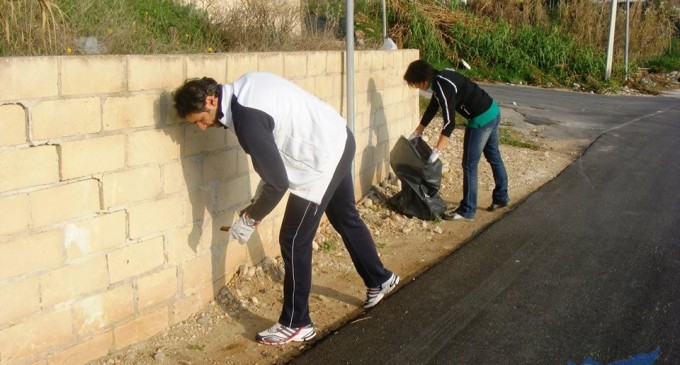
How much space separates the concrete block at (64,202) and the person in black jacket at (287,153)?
0.64m

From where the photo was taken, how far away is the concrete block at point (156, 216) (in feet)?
12.8

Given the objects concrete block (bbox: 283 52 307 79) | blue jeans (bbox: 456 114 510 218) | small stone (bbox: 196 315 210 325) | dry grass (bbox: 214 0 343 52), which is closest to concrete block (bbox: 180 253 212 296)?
small stone (bbox: 196 315 210 325)

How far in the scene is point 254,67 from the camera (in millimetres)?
4922

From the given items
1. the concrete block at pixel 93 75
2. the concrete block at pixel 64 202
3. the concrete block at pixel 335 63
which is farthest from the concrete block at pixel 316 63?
the concrete block at pixel 64 202

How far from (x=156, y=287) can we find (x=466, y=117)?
3.59 meters

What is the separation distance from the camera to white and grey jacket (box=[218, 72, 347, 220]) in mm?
3621

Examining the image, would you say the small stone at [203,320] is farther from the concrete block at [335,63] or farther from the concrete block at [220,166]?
the concrete block at [335,63]

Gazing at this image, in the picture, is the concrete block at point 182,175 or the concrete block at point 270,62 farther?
the concrete block at point 270,62

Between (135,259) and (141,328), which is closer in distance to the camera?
(135,259)

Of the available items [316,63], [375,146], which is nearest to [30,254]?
[316,63]

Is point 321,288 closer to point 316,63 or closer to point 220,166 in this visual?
point 220,166

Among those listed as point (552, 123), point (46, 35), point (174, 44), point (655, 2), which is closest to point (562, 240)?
point (174, 44)

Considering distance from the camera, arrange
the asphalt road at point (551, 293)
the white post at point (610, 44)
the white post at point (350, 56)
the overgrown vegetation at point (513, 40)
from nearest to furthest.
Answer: the asphalt road at point (551, 293) → the white post at point (350, 56) → the white post at point (610, 44) → the overgrown vegetation at point (513, 40)

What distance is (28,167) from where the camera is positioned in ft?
10.7
